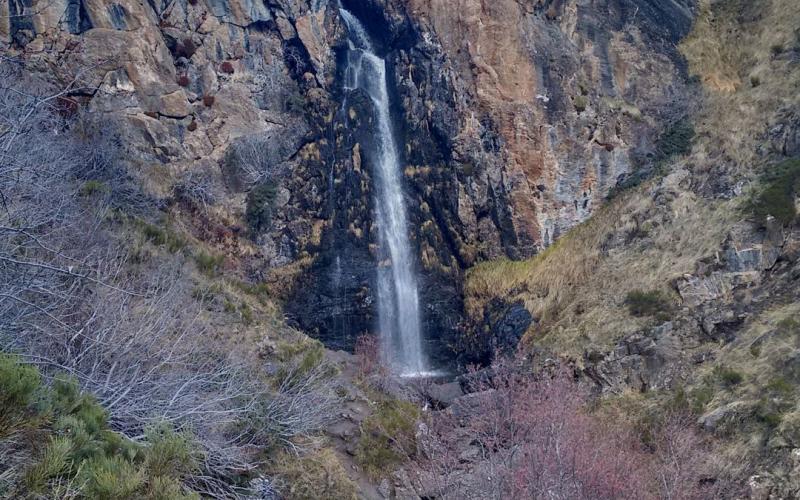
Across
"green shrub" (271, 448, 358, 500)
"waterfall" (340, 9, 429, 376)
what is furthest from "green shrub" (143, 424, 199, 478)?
"waterfall" (340, 9, 429, 376)

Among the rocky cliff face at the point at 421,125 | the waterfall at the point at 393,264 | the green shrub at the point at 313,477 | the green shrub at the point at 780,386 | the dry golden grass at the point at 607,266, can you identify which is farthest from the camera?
the waterfall at the point at 393,264

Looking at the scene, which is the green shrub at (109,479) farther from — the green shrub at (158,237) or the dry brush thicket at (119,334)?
the green shrub at (158,237)

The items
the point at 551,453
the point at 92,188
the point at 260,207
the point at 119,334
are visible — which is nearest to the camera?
the point at 119,334

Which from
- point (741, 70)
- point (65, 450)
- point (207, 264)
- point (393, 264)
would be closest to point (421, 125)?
point (393, 264)

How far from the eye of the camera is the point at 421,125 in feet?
87.4

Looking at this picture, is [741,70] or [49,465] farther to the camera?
[741,70]

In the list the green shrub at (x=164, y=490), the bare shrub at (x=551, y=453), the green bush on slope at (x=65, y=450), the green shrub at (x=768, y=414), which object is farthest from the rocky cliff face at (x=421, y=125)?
the green shrub at (x=164, y=490)

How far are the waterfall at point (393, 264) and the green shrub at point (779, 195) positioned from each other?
13269mm

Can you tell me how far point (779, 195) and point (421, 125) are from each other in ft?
46.7

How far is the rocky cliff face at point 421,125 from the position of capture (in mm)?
25016

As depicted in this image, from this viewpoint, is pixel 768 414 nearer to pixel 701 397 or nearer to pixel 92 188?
pixel 701 397

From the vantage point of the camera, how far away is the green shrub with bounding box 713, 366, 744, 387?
14.4 meters

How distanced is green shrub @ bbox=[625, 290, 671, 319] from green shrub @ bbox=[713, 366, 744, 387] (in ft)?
9.58

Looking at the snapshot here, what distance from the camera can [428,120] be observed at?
26.5m
